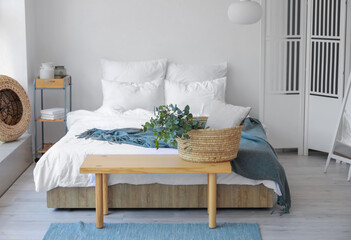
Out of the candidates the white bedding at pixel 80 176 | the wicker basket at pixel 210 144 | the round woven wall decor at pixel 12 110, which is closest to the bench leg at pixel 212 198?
the wicker basket at pixel 210 144

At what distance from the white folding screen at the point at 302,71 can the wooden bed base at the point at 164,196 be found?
1955mm

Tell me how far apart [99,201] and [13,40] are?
8.69 feet

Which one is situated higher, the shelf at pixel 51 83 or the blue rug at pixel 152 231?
the shelf at pixel 51 83

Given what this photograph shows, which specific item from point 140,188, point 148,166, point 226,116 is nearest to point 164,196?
point 140,188

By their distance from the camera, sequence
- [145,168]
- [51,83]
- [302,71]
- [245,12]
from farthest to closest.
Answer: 1. [302,71]
2. [51,83]
3. [245,12]
4. [145,168]

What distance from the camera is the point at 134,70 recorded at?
616 cm

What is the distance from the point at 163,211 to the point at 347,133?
210 centimetres

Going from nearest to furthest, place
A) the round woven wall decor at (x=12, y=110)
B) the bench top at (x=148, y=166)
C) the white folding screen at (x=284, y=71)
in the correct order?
the bench top at (x=148, y=166) → the round woven wall decor at (x=12, y=110) → the white folding screen at (x=284, y=71)

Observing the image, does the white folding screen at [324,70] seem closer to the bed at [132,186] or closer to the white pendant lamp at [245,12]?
the white pendant lamp at [245,12]

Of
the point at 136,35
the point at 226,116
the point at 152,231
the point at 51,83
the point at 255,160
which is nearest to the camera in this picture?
the point at 152,231

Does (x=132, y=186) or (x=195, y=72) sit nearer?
(x=132, y=186)

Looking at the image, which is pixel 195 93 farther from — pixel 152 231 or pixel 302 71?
pixel 152 231

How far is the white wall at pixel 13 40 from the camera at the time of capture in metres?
5.88

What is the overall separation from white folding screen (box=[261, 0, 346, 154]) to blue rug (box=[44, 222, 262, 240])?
90.5 inches
